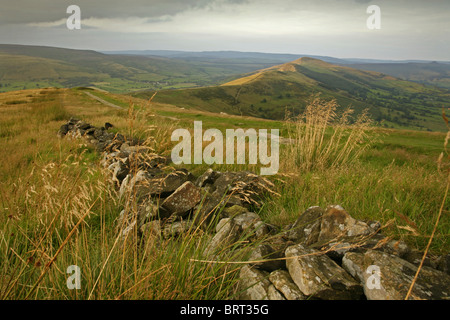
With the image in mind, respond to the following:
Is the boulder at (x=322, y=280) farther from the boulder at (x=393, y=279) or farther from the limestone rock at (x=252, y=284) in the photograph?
the limestone rock at (x=252, y=284)

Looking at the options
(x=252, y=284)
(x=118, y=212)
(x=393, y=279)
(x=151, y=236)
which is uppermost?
(x=151, y=236)

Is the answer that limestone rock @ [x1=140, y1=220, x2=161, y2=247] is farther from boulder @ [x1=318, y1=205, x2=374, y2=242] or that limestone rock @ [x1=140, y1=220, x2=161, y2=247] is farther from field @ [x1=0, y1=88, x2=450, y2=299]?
boulder @ [x1=318, y1=205, x2=374, y2=242]

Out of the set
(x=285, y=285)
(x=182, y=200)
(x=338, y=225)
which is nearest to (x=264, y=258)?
(x=285, y=285)

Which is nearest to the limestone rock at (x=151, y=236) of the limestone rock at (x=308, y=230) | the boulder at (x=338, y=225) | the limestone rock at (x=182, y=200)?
the limestone rock at (x=182, y=200)

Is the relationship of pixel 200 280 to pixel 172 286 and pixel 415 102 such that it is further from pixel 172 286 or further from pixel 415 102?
pixel 415 102

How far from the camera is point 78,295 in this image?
6.29 ft

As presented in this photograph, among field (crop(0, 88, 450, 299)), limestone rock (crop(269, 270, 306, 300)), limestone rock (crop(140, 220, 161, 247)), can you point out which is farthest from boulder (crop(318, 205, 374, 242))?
limestone rock (crop(140, 220, 161, 247))

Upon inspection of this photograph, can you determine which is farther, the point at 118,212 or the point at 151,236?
the point at 118,212

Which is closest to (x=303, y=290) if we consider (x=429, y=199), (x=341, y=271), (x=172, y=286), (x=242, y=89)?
(x=341, y=271)

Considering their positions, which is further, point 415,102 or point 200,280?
point 415,102

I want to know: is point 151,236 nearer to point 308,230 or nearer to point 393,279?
point 308,230

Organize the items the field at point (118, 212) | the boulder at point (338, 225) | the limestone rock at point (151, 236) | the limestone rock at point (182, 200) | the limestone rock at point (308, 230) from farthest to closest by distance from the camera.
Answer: the limestone rock at point (182, 200) < the limestone rock at point (308, 230) < the boulder at point (338, 225) < the limestone rock at point (151, 236) < the field at point (118, 212)

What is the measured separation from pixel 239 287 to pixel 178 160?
5174 millimetres

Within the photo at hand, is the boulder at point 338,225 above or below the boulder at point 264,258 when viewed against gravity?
above
